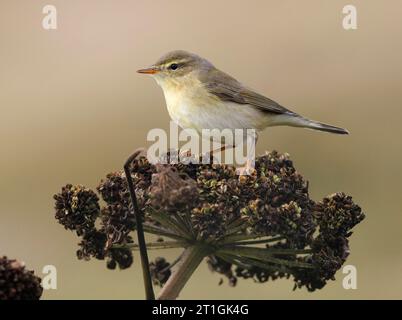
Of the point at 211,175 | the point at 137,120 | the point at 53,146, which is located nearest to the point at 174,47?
the point at 137,120

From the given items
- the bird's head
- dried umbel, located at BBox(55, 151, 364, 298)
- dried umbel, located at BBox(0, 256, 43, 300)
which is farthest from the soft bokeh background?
dried umbel, located at BBox(0, 256, 43, 300)

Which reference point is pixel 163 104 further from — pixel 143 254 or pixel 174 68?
pixel 143 254

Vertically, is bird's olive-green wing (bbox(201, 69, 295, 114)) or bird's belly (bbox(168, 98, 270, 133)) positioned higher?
bird's olive-green wing (bbox(201, 69, 295, 114))

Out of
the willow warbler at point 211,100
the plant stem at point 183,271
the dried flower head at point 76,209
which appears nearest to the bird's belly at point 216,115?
the willow warbler at point 211,100

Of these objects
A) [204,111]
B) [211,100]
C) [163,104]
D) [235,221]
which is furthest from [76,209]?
[163,104]

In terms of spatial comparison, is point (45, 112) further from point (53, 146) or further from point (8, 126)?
point (53, 146)

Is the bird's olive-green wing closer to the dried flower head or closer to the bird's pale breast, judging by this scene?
the bird's pale breast

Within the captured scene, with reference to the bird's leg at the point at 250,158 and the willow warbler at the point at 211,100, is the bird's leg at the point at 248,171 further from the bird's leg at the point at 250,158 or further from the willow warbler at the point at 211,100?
the willow warbler at the point at 211,100
